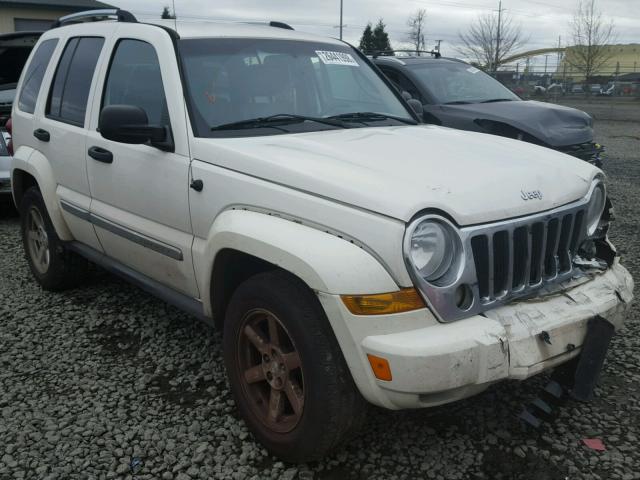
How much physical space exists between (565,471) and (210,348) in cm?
219

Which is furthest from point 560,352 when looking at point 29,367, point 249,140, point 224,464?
point 29,367

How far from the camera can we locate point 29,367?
12.6 ft

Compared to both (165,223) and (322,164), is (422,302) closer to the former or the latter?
(322,164)

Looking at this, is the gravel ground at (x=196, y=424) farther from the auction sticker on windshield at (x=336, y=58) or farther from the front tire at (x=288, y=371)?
the auction sticker on windshield at (x=336, y=58)

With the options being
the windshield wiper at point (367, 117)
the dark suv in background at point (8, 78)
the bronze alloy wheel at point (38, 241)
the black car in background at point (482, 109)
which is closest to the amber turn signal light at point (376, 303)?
the windshield wiper at point (367, 117)

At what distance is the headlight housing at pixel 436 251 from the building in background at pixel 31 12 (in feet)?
87.4

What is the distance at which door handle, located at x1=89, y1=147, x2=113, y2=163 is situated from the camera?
12.4 feet

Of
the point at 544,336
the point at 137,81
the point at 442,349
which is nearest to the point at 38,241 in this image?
the point at 137,81

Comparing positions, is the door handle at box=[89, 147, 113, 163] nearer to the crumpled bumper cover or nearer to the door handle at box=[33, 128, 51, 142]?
the door handle at box=[33, 128, 51, 142]

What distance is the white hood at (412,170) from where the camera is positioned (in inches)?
98.8

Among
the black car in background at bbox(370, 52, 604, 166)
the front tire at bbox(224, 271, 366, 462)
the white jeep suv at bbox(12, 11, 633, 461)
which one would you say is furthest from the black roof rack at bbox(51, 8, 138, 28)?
the black car in background at bbox(370, 52, 604, 166)

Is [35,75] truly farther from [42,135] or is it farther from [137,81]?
[137,81]

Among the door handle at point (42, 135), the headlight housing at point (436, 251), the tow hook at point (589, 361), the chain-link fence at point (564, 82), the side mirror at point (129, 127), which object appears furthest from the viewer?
the chain-link fence at point (564, 82)

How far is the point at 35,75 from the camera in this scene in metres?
4.97
